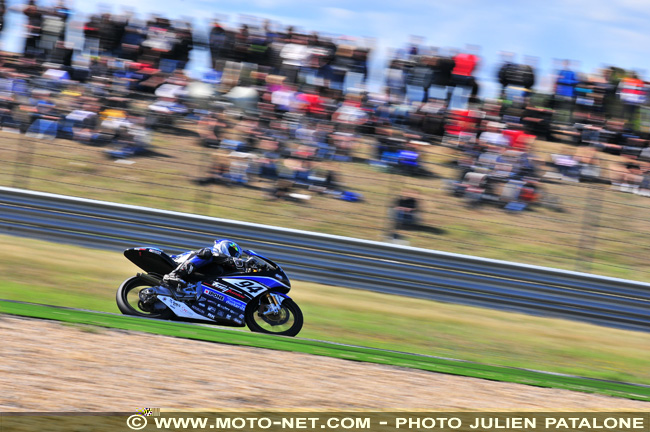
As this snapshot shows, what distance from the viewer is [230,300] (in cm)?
646

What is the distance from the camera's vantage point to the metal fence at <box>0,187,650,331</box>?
8336 millimetres

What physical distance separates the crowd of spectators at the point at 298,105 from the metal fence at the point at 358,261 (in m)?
1.43

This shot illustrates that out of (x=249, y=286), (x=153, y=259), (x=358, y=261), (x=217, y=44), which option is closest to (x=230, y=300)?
(x=249, y=286)

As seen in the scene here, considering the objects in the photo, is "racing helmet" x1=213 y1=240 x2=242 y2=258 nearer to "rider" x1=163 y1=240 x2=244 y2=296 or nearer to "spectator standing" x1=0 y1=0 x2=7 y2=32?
"rider" x1=163 y1=240 x2=244 y2=296

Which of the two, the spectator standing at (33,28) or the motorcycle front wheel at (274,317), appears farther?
the spectator standing at (33,28)

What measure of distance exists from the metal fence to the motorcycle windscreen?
206cm

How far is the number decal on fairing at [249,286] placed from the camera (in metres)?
6.38

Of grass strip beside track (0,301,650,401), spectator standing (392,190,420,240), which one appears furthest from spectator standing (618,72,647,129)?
grass strip beside track (0,301,650,401)

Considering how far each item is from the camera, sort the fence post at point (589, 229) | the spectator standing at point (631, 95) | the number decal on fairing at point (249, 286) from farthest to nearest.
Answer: the spectator standing at point (631, 95)
the fence post at point (589, 229)
the number decal on fairing at point (249, 286)

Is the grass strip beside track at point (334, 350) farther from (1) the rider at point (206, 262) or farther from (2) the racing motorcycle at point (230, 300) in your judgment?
(1) the rider at point (206, 262)

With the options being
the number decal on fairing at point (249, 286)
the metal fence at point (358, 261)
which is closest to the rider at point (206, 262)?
the number decal on fairing at point (249, 286)

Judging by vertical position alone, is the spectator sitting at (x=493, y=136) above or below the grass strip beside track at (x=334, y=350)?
above

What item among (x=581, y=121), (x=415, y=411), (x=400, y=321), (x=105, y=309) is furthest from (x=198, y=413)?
(x=581, y=121)

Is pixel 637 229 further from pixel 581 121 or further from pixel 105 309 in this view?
pixel 105 309
